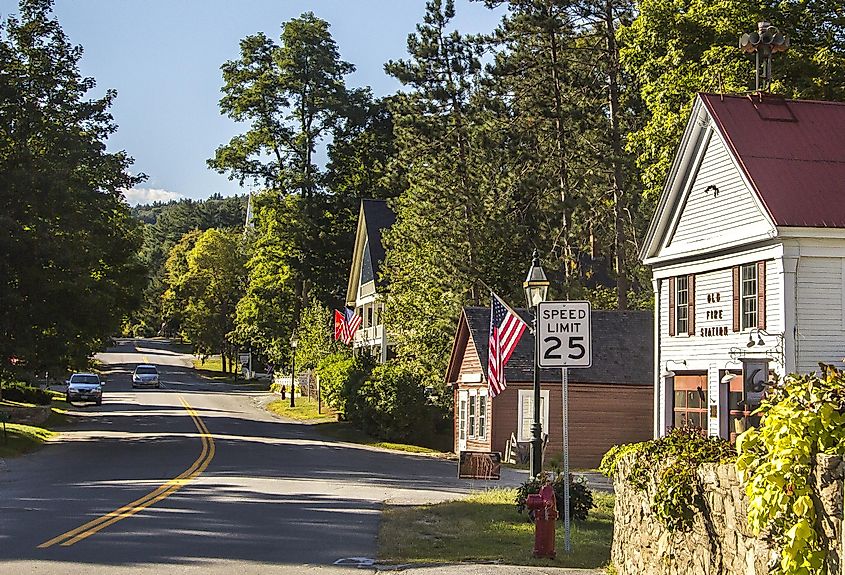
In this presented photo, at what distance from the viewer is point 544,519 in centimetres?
1453

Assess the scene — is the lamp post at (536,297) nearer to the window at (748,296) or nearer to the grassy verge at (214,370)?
the window at (748,296)

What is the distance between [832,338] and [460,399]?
19433mm

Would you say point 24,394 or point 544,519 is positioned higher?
point 24,394

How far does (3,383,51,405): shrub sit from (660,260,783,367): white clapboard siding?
117 ft

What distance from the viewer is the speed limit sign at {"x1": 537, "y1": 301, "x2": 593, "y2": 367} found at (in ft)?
48.2

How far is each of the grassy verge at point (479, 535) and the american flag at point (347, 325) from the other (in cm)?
3219

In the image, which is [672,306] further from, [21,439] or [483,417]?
[21,439]

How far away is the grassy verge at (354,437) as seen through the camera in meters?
43.6

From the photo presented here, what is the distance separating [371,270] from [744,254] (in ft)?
130

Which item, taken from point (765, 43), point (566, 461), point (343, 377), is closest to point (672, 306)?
point (765, 43)

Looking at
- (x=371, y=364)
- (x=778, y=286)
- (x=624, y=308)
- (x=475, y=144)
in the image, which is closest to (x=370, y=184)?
(x=371, y=364)

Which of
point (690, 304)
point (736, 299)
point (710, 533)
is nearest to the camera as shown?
point (710, 533)

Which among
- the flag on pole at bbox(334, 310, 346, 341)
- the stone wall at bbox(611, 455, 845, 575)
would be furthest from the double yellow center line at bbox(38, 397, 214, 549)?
the flag on pole at bbox(334, 310, 346, 341)

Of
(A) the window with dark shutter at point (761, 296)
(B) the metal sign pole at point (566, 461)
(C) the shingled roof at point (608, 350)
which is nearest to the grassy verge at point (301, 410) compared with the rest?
(C) the shingled roof at point (608, 350)
